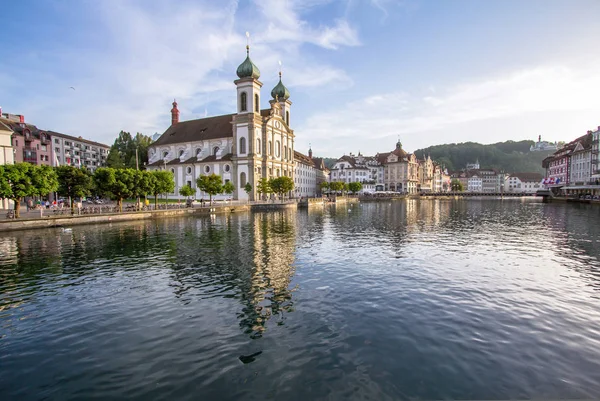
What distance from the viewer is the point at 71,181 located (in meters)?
41.4

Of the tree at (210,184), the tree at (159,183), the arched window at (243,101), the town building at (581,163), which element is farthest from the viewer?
the town building at (581,163)

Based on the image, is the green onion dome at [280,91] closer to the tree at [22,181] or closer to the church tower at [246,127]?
the church tower at [246,127]

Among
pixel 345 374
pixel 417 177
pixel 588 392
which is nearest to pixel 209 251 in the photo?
pixel 345 374

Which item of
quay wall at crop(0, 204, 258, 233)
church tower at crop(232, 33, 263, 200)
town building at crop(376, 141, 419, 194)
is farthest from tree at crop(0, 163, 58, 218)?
town building at crop(376, 141, 419, 194)

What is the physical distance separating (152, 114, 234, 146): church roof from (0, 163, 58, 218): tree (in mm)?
51411

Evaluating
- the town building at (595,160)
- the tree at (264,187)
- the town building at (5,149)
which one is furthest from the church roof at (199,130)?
the town building at (595,160)

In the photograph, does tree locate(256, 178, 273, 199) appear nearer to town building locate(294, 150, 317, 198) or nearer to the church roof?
the church roof

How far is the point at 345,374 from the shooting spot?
25.6ft

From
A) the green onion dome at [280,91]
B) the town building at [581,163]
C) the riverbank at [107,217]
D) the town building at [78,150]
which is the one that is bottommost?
the riverbank at [107,217]

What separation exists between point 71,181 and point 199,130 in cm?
5216

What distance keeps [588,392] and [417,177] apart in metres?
156

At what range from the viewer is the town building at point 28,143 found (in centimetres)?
6488

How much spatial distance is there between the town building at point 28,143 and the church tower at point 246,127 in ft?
138

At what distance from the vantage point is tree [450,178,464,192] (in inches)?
7131
